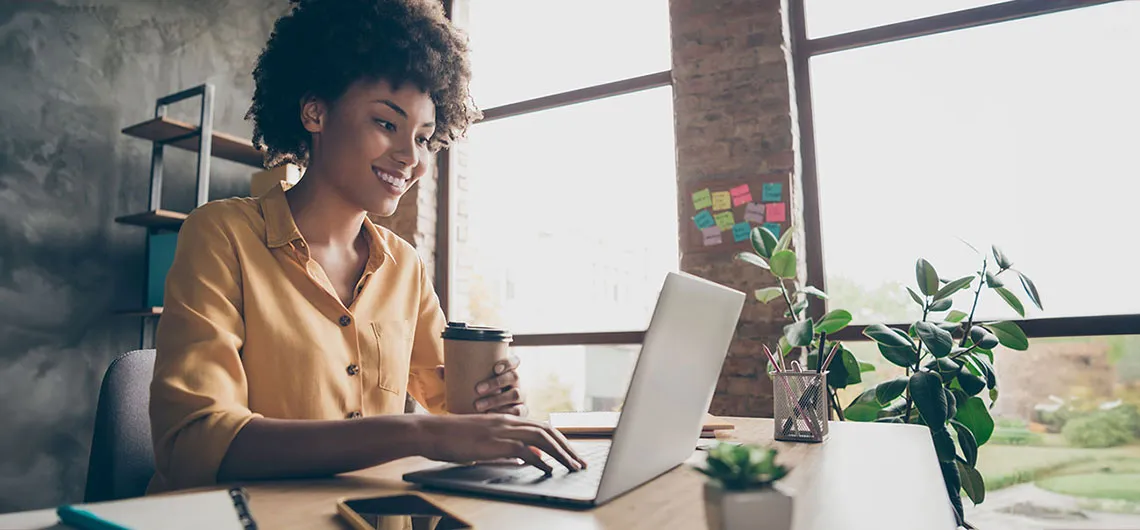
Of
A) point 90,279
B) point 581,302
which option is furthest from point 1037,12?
point 90,279

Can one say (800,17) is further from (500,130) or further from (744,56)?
(500,130)

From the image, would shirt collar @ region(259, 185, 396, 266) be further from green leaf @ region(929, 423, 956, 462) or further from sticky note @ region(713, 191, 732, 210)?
sticky note @ region(713, 191, 732, 210)

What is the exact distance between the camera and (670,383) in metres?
0.68

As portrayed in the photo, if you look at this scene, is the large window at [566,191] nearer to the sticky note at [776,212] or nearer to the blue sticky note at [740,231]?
the blue sticky note at [740,231]

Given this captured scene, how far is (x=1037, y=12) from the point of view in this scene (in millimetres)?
2609

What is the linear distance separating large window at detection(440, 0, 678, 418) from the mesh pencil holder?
1.94m

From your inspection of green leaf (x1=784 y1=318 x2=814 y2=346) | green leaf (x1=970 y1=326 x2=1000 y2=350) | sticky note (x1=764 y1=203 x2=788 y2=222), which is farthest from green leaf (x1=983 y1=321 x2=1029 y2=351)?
sticky note (x1=764 y1=203 x2=788 y2=222)

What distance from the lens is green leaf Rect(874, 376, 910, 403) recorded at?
2.06m

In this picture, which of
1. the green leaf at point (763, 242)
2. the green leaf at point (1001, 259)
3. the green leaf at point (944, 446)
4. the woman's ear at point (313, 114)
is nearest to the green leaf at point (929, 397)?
the green leaf at point (944, 446)

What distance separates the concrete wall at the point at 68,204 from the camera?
2693 millimetres

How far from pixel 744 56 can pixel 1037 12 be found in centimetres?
110

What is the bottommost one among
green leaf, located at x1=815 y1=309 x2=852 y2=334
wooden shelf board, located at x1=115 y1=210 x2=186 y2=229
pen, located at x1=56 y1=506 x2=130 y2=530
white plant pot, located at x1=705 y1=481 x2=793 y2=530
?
pen, located at x1=56 y1=506 x2=130 y2=530

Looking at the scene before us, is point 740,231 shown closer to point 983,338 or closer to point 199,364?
point 983,338

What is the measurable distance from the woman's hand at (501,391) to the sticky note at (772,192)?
2.03 meters
